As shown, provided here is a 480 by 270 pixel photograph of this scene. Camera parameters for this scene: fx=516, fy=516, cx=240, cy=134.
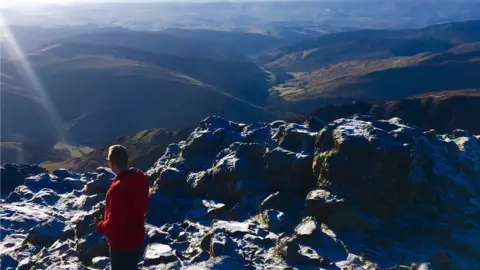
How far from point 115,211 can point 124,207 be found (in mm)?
152

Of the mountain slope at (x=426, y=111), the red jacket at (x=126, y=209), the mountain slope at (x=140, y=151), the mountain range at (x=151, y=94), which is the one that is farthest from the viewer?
the mountain range at (x=151, y=94)

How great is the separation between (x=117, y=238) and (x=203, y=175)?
22.6ft

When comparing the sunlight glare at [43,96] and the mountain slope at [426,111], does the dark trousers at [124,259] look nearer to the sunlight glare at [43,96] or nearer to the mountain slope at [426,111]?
the mountain slope at [426,111]

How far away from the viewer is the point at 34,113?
92125mm

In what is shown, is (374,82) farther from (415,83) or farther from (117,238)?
(117,238)

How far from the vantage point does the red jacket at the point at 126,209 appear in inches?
277

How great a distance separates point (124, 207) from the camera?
7.11 m

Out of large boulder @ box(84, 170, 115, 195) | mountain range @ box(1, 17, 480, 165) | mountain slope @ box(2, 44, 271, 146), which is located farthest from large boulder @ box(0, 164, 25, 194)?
mountain slope @ box(2, 44, 271, 146)

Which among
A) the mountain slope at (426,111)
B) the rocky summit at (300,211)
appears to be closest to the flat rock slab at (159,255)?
the rocky summit at (300,211)

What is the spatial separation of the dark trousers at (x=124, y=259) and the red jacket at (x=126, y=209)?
3.7 inches

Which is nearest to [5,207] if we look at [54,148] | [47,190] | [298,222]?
[47,190]

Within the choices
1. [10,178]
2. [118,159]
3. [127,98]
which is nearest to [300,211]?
[118,159]

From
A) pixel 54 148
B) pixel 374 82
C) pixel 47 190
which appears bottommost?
pixel 54 148

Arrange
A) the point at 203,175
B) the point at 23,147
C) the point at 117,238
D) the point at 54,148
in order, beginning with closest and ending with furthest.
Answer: the point at 117,238
the point at 203,175
the point at 23,147
the point at 54,148
